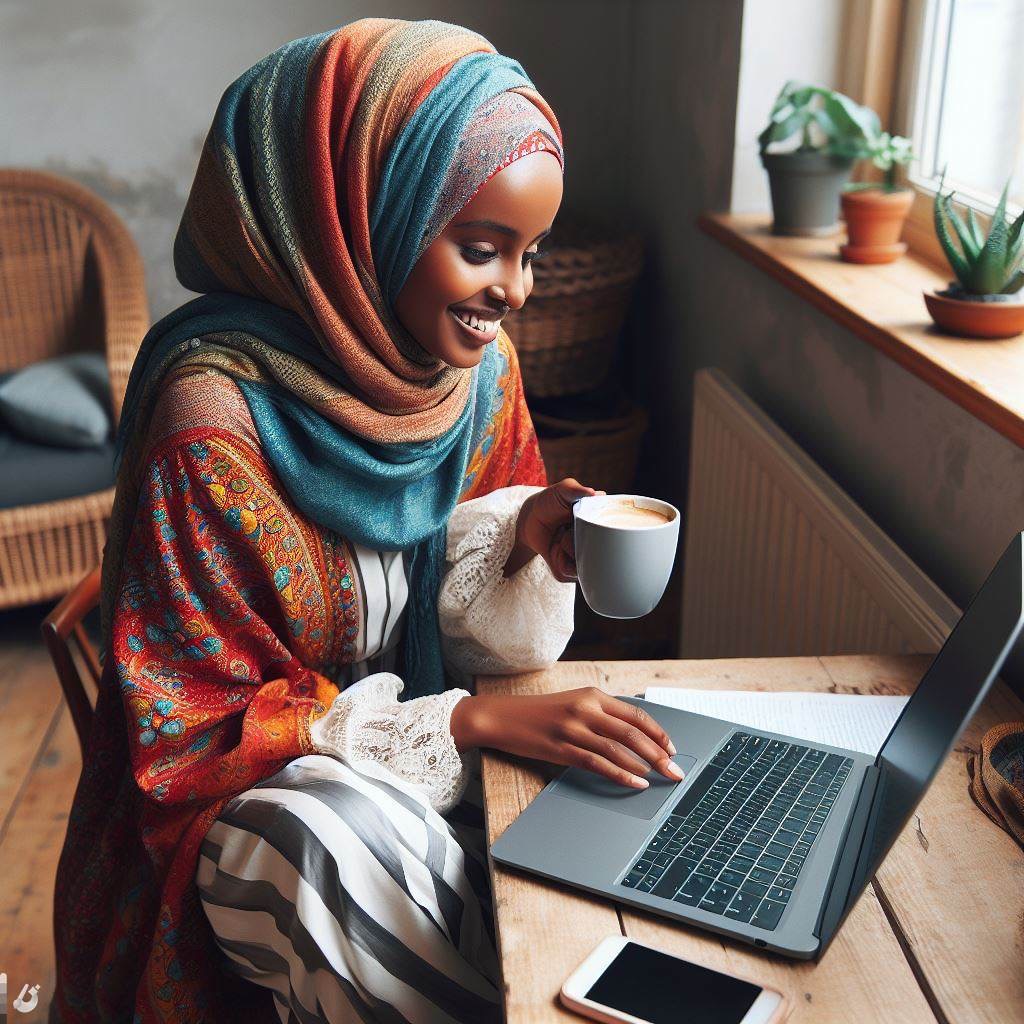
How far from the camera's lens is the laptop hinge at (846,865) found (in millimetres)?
757

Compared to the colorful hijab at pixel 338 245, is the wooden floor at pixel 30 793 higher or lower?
lower

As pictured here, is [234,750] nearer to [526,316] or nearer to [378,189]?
[378,189]

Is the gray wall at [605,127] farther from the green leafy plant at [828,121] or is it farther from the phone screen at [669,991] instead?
the phone screen at [669,991]

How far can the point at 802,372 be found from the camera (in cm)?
179

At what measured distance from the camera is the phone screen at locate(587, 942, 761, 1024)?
71 cm

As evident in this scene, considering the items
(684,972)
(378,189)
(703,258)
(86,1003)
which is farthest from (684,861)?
(703,258)

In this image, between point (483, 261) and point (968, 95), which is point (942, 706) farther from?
point (968, 95)

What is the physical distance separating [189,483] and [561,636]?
1.36ft

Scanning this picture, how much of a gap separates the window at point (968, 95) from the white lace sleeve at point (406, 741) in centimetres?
106

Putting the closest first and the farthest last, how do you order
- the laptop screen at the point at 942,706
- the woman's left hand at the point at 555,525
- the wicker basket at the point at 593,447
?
1. the laptop screen at the point at 942,706
2. the woman's left hand at the point at 555,525
3. the wicker basket at the point at 593,447

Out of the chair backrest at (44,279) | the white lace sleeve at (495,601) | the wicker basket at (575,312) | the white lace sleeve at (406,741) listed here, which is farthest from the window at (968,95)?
the chair backrest at (44,279)

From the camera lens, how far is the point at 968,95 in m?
1.76

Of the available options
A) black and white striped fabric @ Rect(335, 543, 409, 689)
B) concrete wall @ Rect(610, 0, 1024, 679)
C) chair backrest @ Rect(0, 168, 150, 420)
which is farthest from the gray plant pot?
chair backrest @ Rect(0, 168, 150, 420)

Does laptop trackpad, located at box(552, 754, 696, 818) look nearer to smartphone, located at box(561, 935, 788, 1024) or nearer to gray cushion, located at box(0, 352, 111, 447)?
smartphone, located at box(561, 935, 788, 1024)
